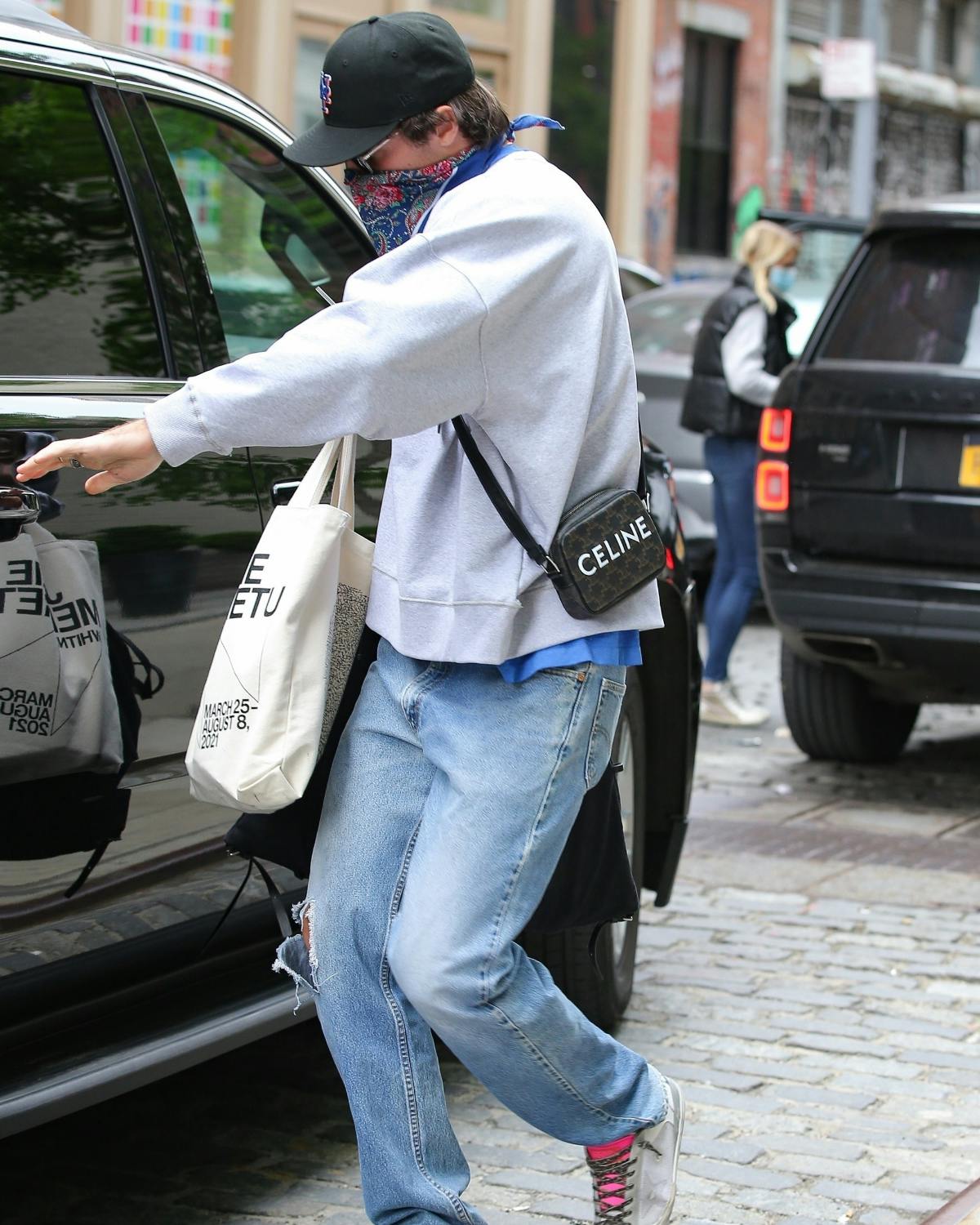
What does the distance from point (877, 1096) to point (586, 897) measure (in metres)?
1.48

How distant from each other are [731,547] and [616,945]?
14.1ft

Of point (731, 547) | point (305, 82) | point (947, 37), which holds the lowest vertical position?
point (731, 547)

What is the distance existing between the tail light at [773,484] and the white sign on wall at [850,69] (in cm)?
1047

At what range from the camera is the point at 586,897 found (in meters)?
2.86

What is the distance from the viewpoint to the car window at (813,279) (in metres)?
11.1

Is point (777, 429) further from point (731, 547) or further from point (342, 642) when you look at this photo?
point (342, 642)

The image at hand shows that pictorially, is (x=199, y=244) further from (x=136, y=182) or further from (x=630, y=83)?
(x=630, y=83)

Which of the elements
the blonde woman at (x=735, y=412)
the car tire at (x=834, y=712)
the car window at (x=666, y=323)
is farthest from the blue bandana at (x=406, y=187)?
the car window at (x=666, y=323)

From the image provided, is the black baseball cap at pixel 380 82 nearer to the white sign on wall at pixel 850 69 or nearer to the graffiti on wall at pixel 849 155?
the white sign on wall at pixel 850 69

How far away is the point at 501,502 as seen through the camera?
2650mm

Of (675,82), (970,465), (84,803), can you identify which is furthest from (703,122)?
(84,803)

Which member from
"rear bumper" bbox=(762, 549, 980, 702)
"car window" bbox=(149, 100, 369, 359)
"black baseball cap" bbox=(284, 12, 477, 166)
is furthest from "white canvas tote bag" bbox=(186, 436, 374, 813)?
"rear bumper" bbox=(762, 549, 980, 702)

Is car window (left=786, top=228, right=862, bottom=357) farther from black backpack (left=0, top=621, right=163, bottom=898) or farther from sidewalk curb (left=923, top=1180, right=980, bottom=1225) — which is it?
black backpack (left=0, top=621, right=163, bottom=898)

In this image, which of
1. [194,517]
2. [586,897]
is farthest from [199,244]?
[586,897]
